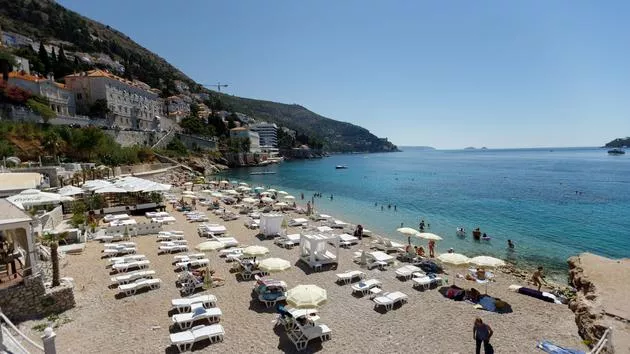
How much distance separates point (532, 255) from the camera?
2089cm

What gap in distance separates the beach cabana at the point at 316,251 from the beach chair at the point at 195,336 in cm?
636

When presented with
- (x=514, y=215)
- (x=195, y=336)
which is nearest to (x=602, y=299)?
(x=195, y=336)

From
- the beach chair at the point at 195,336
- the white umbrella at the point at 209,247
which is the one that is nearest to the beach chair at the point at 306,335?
the beach chair at the point at 195,336

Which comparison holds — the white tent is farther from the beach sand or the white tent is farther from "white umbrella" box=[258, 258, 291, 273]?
"white umbrella" box=[258, 258, 291, 273]

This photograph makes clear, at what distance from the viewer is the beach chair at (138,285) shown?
11.5 m

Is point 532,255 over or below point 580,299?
below

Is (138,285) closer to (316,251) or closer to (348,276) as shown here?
(316,251)

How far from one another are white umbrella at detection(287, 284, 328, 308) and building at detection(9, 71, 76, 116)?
5248 cm

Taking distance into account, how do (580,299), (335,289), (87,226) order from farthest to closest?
(87,226), (335,289), (580,299)

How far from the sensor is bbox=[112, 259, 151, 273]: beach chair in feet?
44.3

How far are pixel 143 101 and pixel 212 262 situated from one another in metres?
69.2

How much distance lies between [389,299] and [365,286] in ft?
4.24

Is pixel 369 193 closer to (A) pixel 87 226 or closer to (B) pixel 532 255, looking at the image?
(B) pixel 532 255

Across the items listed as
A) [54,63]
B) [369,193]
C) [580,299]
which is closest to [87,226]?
[580,299]
